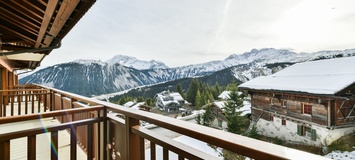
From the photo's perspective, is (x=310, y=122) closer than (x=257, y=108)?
Yes

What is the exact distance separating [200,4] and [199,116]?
945 centimetres

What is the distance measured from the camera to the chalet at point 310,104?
891cm

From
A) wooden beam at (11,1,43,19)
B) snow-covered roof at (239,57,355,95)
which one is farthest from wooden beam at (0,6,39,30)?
snow-covered roof at (239,57,355,95)

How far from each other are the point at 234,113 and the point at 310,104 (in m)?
4.69

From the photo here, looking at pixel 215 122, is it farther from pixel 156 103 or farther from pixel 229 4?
pixel 156 103

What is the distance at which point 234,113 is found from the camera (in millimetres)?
13289

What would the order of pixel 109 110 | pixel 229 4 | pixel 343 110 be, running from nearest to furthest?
pixel 109 110, pixel 229 4, pixel 343 110

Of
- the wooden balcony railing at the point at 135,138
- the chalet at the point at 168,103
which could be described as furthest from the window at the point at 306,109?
the chalet at the point at 168,103

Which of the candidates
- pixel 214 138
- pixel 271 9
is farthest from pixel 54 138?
pixel 271 9

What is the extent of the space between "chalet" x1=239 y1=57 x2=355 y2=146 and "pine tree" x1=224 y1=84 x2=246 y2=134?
36.1 inches

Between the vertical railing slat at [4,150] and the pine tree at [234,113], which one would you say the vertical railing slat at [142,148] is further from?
the pine tree at [234,113]

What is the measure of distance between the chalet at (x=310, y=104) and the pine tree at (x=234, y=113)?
92 cm

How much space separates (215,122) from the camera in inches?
620

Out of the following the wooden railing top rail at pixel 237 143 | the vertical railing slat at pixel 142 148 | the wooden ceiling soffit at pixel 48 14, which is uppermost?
the wooden ceiling soffit at pixel 48 14
